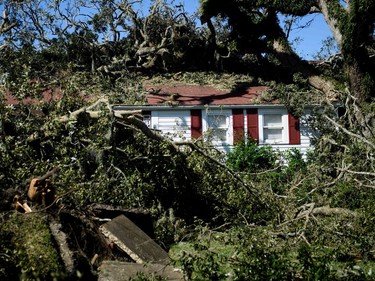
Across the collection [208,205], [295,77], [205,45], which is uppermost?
[205,45]

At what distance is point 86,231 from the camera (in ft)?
23.9

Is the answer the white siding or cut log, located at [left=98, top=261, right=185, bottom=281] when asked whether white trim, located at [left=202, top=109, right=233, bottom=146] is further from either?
cut log, located at [left=98, top=261, right=185, bottom=281]

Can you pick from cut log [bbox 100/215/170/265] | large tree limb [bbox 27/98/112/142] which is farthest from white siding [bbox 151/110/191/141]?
cut log [bbox 100/215/170/265]

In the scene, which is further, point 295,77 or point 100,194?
point 295,77

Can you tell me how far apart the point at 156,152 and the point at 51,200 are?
3510 millimetres

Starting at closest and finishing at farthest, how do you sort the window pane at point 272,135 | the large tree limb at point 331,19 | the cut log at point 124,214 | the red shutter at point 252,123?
the cut log at point 124,214
the large tree limb at point 331,19
the red shutter at point 252,123
the window pane at point 272,135

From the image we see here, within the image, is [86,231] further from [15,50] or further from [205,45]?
[205,45]

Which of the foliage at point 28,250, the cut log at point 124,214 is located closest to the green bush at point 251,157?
the cut log at point 124,214

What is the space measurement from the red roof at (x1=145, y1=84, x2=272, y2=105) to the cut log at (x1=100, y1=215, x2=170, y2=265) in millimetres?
14354

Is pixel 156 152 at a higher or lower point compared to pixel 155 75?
lower

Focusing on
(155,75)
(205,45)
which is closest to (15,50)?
(155,75)

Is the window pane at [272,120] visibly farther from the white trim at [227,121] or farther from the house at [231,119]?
the white trim at [227,121]

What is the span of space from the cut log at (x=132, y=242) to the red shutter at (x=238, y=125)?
48.2 feet

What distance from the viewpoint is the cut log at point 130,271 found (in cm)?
604
